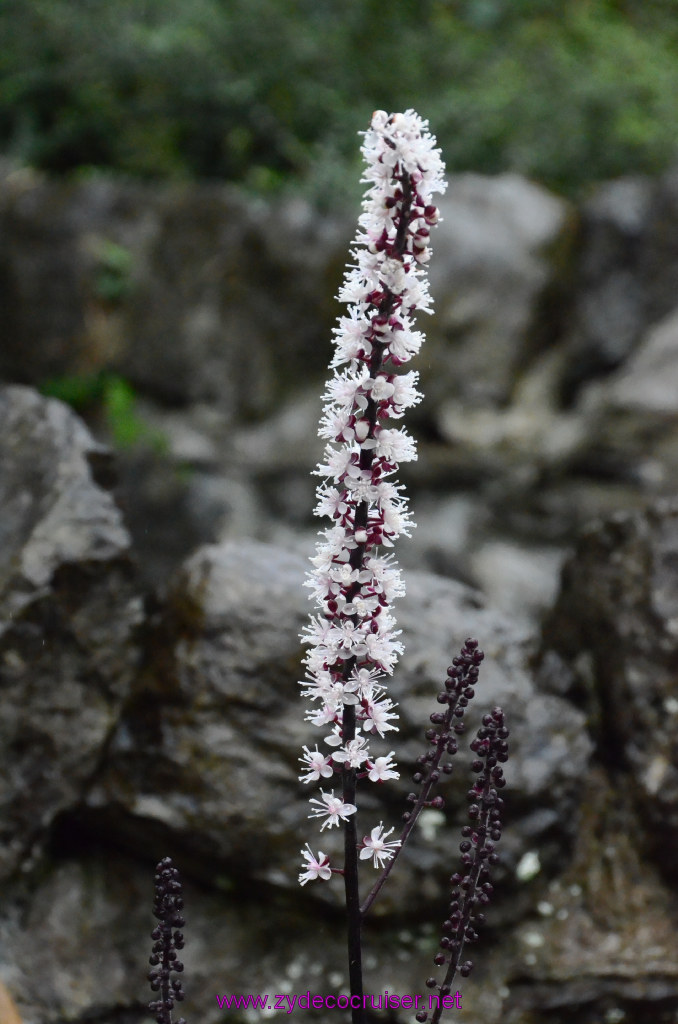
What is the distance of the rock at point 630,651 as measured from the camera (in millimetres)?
3422

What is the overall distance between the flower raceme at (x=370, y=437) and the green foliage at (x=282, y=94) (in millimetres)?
5047

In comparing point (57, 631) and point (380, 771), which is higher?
point (57, 631)

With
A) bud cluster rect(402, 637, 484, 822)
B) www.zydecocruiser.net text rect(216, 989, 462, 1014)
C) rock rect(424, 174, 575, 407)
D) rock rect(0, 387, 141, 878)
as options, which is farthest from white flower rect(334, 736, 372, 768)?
rock rect(424, 174, 575, 407)

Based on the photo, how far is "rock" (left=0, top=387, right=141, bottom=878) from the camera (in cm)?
328

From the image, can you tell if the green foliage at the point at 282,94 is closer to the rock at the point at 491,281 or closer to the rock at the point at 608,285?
the rock at the point at 491,281

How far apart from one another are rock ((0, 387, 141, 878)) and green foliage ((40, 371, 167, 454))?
9.10 feet

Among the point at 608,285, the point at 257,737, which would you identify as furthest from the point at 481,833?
the point at 608,285

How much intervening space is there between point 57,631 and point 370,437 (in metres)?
1.97

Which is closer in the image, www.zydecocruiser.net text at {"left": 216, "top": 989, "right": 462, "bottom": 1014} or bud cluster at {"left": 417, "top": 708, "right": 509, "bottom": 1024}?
bud cluster at {"left": 417, "top": 708, "right": 509, "bottom": 1024}

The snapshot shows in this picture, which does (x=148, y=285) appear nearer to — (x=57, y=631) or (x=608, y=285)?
(x=608, y=285)

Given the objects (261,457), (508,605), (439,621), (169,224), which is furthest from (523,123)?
(439,621)

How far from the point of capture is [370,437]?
72.6 inches

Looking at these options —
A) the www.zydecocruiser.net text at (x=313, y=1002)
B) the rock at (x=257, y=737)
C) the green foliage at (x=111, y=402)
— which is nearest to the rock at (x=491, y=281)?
the green foliage at (x=111, y=402)

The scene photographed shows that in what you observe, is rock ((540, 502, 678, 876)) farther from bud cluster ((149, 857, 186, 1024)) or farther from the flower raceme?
bud cluster ((149, 857, 186, 1024))
